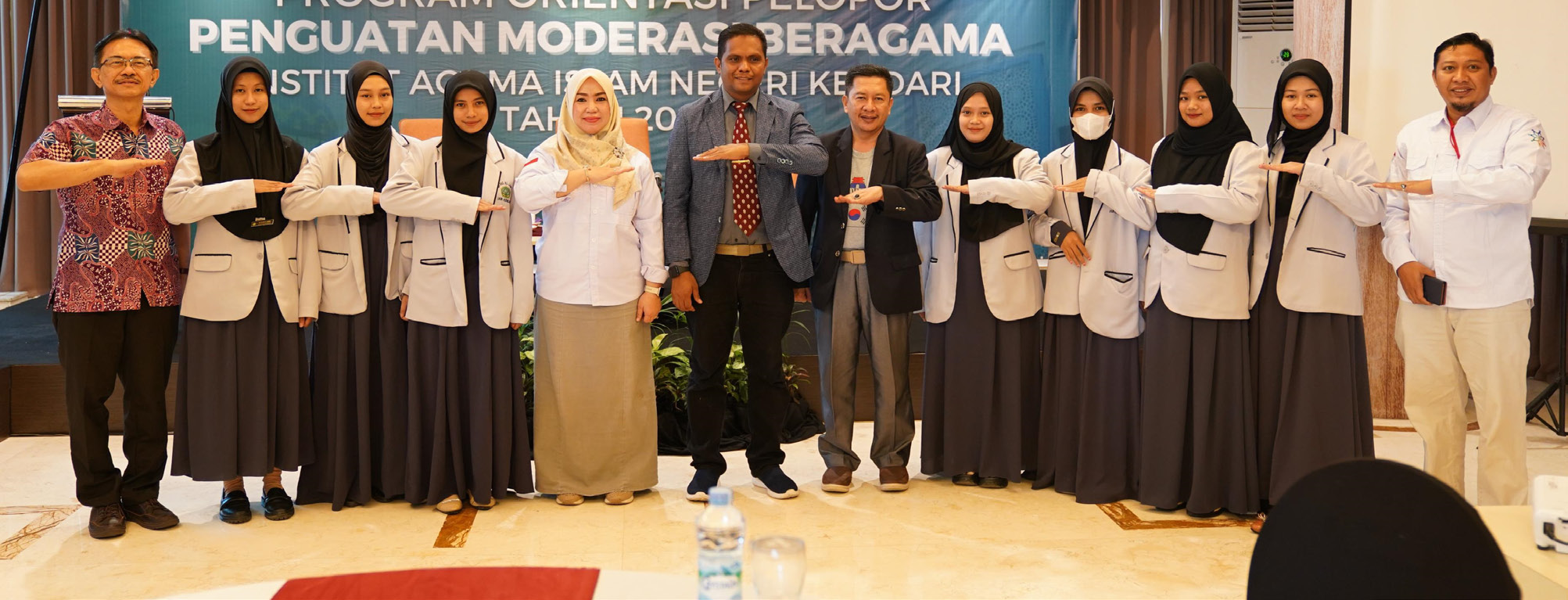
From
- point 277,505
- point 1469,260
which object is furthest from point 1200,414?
point 277,505

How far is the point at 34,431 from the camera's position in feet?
16.3

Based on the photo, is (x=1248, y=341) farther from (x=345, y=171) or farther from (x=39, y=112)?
(x=39, y=112)

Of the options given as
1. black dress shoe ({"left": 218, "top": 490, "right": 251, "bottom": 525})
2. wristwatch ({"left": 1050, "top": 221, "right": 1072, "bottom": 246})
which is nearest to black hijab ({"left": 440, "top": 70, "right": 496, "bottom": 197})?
black dress shoe ({"left": 218, "top": 490, "right": 251, "bottom": 525})

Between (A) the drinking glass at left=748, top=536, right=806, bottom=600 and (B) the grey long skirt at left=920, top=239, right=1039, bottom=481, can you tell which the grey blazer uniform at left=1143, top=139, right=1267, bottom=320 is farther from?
(A) the drinking glass at left=748, top=536, right=806, bottom=600

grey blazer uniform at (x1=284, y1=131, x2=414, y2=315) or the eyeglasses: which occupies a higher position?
the eyeglasses

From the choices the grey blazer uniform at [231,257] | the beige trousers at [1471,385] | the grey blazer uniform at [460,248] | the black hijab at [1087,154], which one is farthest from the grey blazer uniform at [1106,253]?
the grey blazer uniform at [231,257]

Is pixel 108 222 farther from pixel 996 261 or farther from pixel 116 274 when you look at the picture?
pixel 996 261

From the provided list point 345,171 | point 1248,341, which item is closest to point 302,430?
point 345,171

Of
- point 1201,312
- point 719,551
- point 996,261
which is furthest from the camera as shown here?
point 996,261

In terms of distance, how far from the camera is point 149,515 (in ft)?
12.0

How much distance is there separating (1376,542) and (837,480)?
2837 mm

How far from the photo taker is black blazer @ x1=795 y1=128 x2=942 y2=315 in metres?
3.96

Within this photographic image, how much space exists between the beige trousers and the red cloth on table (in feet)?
9.62

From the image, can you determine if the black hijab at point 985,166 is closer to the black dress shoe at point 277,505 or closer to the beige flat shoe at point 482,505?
the beige flat shoe at point 482,505
